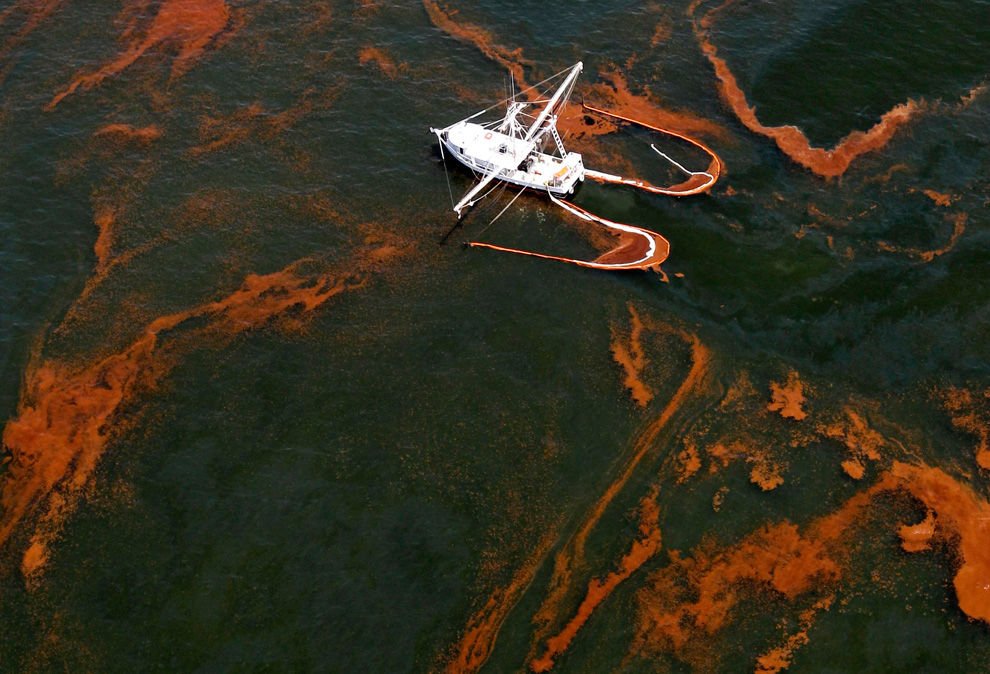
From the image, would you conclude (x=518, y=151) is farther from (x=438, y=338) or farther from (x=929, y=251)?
(x=929, y=251)

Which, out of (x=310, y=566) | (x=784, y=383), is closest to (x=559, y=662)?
(x=310, y=566)

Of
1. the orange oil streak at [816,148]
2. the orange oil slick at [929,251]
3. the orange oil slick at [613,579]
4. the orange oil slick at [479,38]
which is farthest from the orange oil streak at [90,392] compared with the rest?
the orange oil slick at [929,251]

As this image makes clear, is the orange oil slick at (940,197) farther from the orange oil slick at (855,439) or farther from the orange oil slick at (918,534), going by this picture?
the orange oil slick at (918,534)

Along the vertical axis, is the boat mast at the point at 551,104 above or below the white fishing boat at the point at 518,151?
above

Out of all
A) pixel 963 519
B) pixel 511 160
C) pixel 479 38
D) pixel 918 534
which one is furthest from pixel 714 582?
pixel 479 38

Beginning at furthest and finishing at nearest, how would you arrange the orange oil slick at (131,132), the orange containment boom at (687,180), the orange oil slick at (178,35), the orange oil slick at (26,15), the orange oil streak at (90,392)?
the orange oil slick at (26,15) < the orange oil slick at (178,35) < the orange oil slick at (131,132) < the orange containment boom at (687,180) < the orange oil streak at (90,392)

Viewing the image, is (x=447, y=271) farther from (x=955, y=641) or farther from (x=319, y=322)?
(x=955, y=641)

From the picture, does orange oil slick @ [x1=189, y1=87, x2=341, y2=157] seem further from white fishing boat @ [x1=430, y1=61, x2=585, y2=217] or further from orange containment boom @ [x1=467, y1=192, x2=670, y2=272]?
orange containment boom @ [x1=467, y1=192, x2=670, y2=272]
